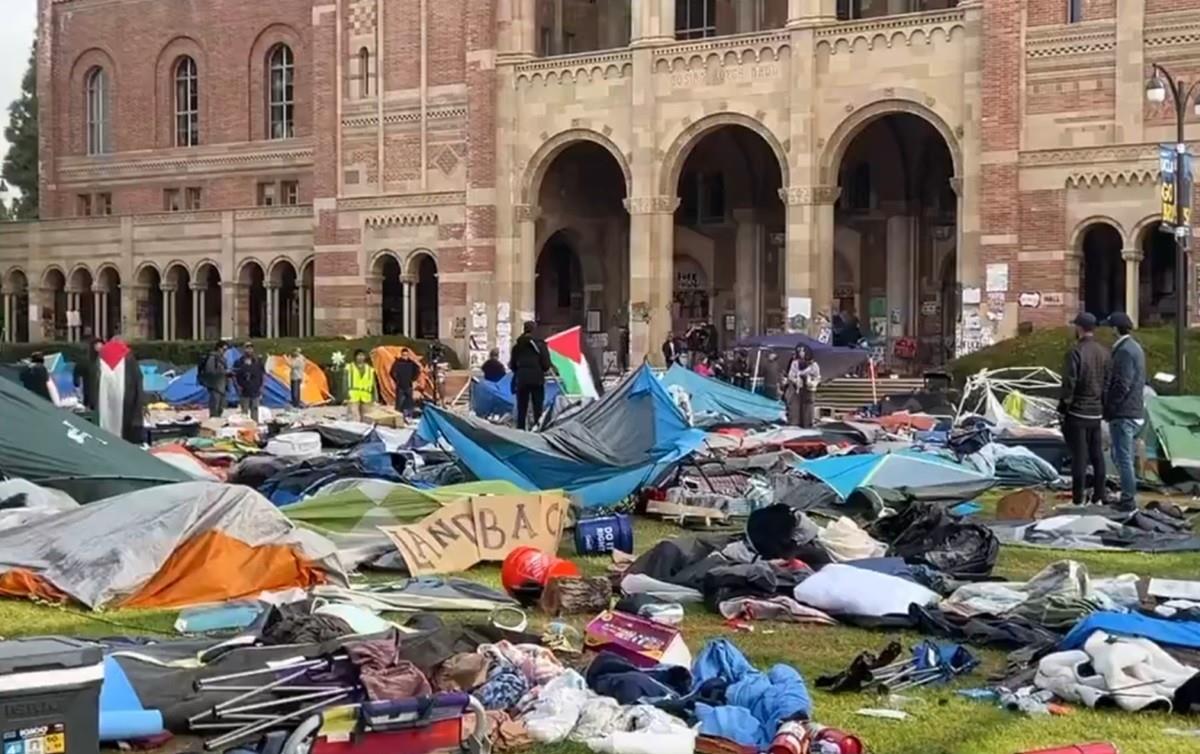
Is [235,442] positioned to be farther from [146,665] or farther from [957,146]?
[957,146]

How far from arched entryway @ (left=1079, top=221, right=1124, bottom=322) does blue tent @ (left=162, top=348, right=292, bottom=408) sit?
17683mm

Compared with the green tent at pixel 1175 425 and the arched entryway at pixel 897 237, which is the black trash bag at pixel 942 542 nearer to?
the green tent at pixel 1175 425

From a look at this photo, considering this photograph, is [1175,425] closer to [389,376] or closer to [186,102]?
[389,376]

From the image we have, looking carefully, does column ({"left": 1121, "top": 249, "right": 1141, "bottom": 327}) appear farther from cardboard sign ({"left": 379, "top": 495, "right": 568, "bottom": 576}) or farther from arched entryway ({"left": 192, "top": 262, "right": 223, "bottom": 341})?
arched entryway ({"left": 192, "top": 262, "right": 223, "bottom": 341})

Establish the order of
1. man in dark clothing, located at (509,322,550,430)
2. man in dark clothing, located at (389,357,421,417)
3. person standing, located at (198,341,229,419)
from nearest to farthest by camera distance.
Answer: man in dark clothing, located at (509,322,550,430)
person standing, located at (198,341,229,419)
man in dark clothing, located at (389,357,421,417)

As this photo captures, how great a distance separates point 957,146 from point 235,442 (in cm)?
1718

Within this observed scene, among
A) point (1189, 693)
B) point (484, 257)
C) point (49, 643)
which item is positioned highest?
point (484, 257)

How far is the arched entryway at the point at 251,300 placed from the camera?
46062 mm

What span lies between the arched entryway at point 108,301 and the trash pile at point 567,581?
3123 cm

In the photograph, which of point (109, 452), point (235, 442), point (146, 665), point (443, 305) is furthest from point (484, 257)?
point (146, 665)

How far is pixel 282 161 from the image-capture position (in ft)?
156

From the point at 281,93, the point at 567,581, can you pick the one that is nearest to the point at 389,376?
the point at 281,93

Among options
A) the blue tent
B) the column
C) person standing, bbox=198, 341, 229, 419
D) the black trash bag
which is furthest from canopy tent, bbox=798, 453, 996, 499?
the blue tent

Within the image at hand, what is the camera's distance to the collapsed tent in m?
10.8
